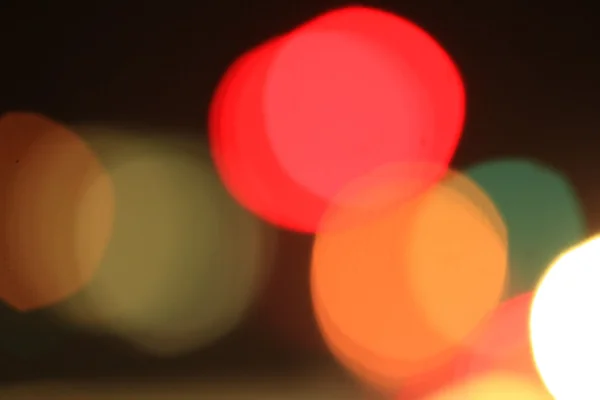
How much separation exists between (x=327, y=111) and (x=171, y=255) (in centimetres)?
31

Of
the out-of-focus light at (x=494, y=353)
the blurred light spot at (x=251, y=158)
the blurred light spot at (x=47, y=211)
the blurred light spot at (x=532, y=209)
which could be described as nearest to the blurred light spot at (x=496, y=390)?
the out-of-focus light at (x=494, y=353)

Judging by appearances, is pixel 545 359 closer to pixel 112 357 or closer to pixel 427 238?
pixel 427 238

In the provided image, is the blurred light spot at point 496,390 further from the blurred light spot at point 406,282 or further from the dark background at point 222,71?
the dark background at point 222,71

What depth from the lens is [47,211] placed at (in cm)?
119

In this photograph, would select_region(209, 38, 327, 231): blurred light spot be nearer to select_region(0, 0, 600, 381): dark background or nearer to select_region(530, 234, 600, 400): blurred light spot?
select_region(0, 0, 600, 381): dark background

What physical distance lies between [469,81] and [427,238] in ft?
0.81

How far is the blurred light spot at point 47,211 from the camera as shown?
1179 millimetres

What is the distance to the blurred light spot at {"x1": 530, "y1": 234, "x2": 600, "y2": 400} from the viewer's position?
118cm

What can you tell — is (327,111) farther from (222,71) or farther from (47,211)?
(47,211)

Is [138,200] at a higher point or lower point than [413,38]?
lower

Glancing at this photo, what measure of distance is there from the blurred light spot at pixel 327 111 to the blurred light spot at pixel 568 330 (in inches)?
9.8

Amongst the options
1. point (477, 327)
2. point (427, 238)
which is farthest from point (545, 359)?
point (427, 238)

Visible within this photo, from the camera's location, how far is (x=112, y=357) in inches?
46.0

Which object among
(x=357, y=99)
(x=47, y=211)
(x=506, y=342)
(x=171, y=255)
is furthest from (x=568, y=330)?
(x=47, y=211)
